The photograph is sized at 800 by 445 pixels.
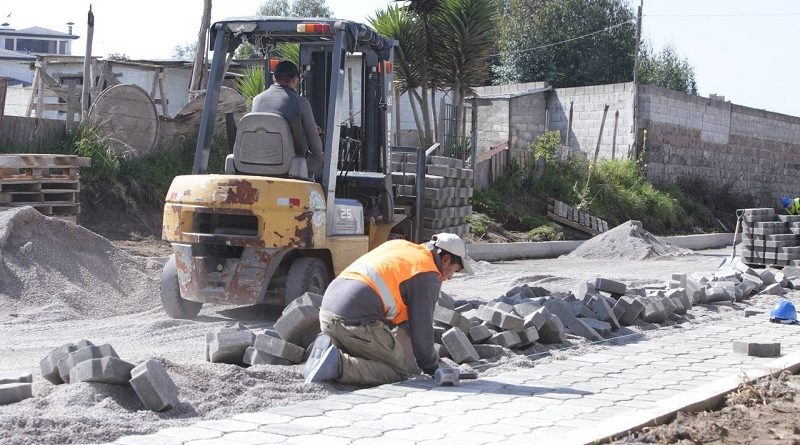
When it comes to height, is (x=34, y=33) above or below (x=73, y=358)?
above

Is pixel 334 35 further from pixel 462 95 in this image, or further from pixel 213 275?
pixel 462 95

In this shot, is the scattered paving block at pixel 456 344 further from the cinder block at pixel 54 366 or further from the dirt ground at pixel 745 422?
the cinder block at pixel 54 366

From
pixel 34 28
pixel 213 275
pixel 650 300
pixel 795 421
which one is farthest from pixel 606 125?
pixel 34 28

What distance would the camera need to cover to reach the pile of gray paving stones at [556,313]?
8281mm

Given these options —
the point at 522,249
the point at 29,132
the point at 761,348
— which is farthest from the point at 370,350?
the point at 522,249

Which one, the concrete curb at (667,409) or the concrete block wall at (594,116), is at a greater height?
the concrete block wall at (594,116)

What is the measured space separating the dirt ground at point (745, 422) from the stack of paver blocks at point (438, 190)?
5505 millimetres

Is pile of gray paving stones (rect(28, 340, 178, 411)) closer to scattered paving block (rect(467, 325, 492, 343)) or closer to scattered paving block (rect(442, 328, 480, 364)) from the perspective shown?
scattered paving block (rect(442, 328, 480, 364))

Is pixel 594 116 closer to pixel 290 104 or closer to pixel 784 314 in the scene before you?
pixel 784 314

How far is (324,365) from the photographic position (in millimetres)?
6934

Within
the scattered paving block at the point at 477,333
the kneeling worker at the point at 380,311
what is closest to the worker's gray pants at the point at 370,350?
the kneeling worker at the point at 380,311

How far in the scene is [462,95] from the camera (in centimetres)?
2345

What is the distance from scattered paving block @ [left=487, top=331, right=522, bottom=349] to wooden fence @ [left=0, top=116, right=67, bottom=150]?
10.4 m

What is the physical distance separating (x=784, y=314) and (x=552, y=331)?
12.4 feet
